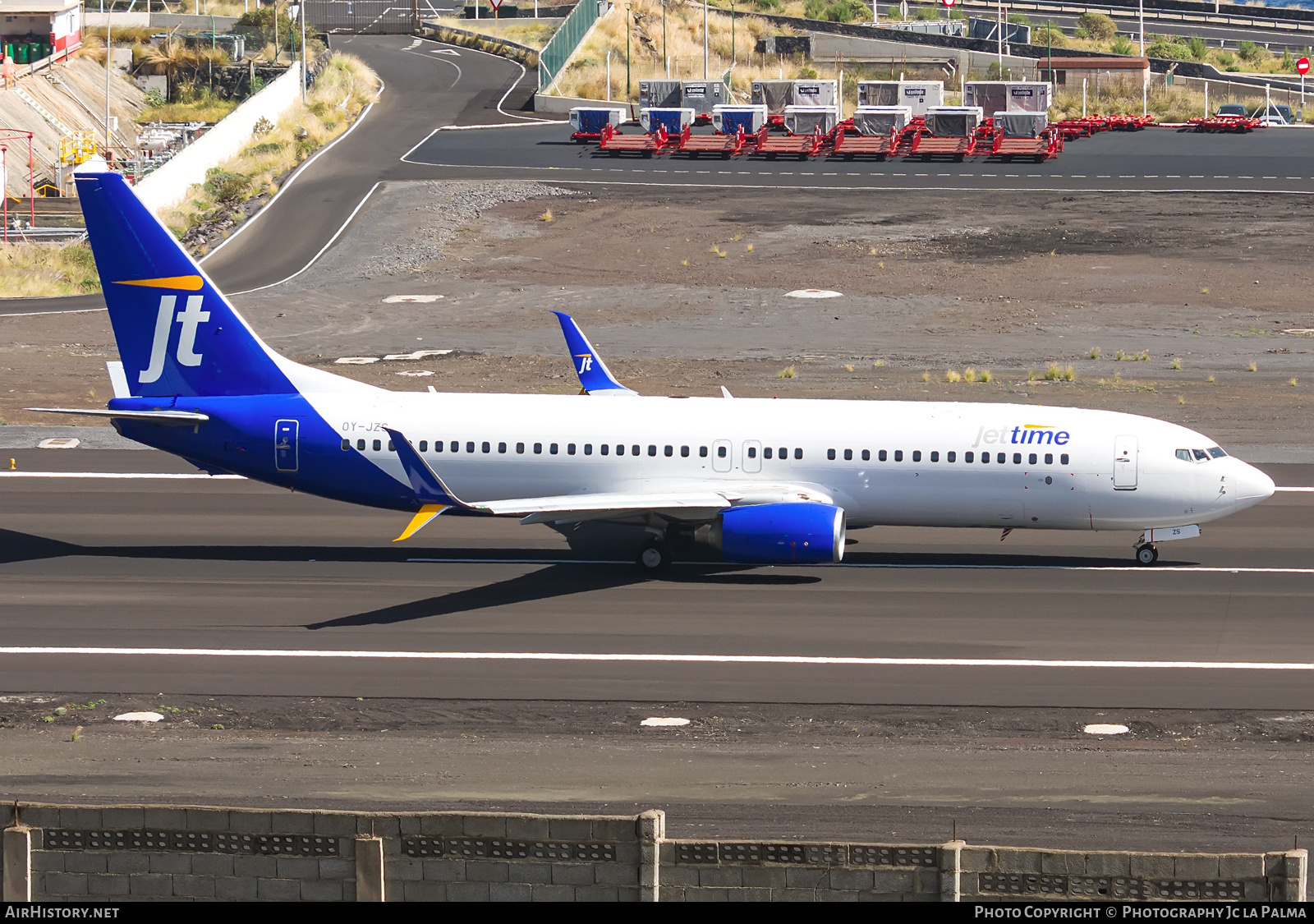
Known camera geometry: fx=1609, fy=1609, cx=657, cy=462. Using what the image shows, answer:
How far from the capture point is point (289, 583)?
34219 millimetres

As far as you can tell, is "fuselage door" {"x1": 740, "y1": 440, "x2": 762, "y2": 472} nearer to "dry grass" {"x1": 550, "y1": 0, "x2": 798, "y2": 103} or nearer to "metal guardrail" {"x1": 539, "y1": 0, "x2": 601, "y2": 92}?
"dry grass" {"x1": 550, "y1": 0, "x2": 798, "y2": 103}

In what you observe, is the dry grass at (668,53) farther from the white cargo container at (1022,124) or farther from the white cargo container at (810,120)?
the white cargo container at (1022,124)

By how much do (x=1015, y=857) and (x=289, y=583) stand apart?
74.0 feet

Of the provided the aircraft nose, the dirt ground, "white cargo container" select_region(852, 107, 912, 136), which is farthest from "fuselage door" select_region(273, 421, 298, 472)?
"white cargo container" select_region(852, 107, 912, 136)

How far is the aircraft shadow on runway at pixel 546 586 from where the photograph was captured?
3212 centimetres

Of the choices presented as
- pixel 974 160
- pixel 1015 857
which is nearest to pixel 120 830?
pixel 1015 857

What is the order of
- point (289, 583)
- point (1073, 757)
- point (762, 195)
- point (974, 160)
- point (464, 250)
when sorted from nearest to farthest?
1. point (1073, 757)
2. point (289, 583)
3. point (464, 250)
4. point (762, 195)
5. point (974, 160)

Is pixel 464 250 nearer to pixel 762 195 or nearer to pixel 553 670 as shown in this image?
Answer: pixel 762 195

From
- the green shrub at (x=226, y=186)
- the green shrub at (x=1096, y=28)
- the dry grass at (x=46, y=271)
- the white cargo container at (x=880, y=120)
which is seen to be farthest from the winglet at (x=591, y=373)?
the green shrub at (x=1096, y=28)

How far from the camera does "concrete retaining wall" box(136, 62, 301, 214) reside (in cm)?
8456

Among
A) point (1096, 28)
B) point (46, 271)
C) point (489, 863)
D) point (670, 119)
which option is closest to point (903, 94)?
point (670, 119)

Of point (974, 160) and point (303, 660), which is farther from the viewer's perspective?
point (974, 160)

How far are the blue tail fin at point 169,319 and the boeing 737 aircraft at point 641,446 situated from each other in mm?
40

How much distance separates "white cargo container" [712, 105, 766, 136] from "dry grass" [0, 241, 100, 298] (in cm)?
3739
